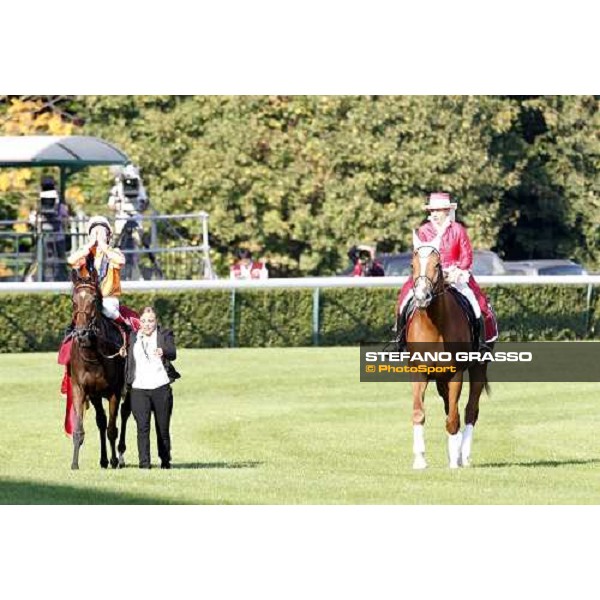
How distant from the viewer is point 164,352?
16.9m

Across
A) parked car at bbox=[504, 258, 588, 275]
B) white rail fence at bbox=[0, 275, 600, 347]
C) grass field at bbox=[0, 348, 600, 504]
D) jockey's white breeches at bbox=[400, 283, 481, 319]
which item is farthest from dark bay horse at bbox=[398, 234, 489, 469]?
parked car at bbox=[504, 258, 588, 275]

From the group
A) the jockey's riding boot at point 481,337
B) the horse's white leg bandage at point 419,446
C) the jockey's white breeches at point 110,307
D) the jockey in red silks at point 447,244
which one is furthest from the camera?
the jockey's riding boot at point 481,337

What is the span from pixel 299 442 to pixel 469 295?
4889mm

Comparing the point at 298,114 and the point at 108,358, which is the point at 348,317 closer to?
the point at 298,114

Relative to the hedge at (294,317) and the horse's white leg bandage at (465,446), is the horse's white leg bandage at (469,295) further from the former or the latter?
the hedge at (294,317)

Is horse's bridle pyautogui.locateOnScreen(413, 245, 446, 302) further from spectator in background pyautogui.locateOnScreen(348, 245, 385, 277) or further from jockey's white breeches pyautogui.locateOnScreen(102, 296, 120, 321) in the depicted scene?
spectator in background pyautogui.locateOnScreen(348, 245, 385, 277)

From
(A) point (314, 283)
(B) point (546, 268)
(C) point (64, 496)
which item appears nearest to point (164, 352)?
(C) point (64, 496)

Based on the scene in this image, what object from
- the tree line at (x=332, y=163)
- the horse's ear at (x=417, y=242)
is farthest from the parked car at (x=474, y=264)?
the horse's ear at (x=417, y=242)

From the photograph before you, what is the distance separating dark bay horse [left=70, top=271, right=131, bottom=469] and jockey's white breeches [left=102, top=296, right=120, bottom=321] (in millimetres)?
71

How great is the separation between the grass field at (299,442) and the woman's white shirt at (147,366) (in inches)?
31.4

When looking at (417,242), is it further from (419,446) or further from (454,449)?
(454,449)

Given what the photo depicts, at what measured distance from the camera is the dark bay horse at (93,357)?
16312mm
